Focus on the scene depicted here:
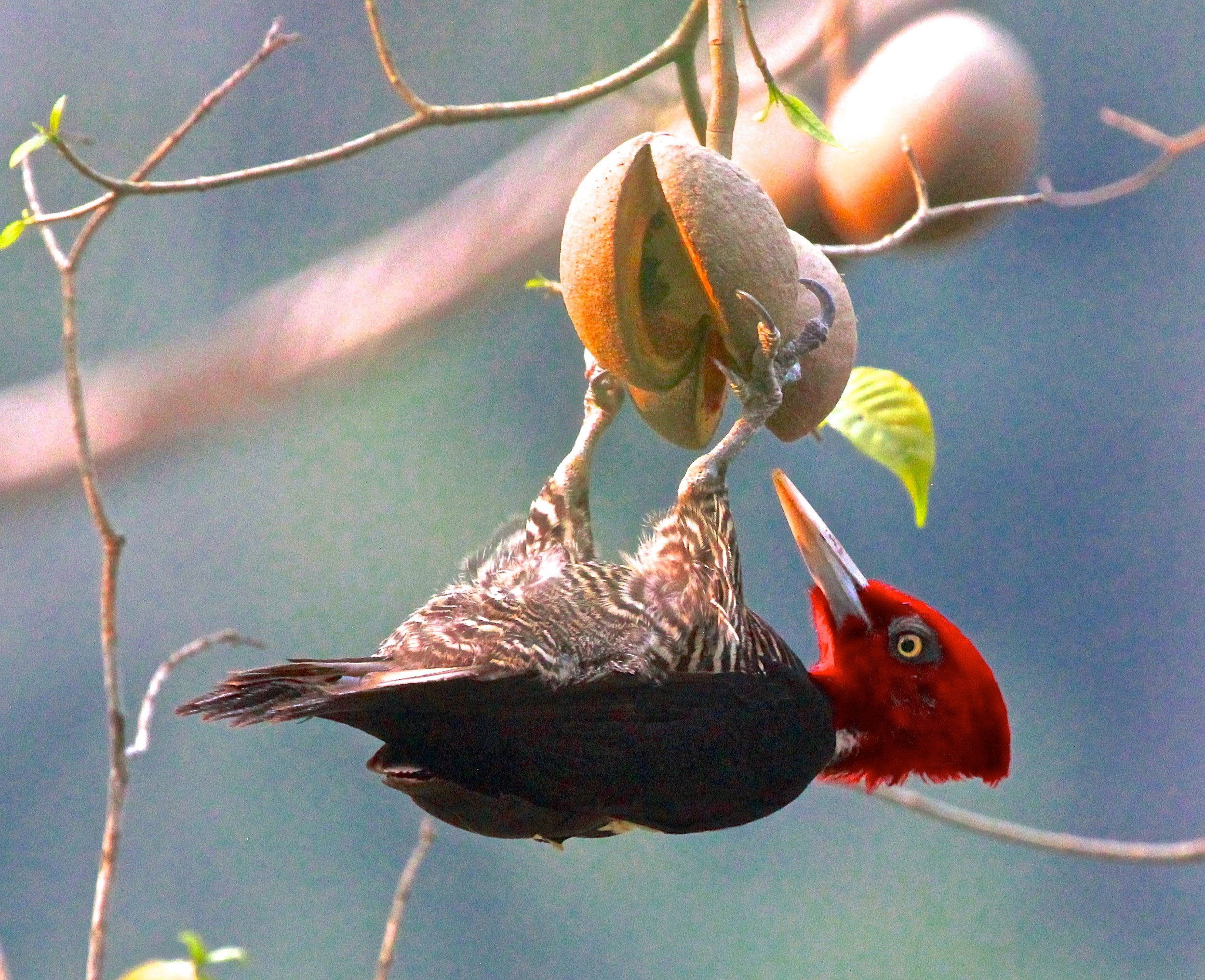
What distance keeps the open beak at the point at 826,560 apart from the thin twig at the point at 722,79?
1.40 ft

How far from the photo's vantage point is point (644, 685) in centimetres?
130

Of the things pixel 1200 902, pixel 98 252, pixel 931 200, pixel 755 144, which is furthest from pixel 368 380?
pixel 1200 902

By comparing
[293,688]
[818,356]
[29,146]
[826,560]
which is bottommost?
[826,560]

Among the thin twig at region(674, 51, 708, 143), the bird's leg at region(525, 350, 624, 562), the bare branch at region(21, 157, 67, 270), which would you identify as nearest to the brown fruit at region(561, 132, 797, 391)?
the thin twig at region(674, 51, 708, 143)

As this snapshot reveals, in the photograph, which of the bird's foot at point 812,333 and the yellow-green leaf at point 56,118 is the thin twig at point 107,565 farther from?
the bird's foot at point 812,333

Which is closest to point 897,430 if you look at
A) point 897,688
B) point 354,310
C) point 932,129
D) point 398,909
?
point 897,688

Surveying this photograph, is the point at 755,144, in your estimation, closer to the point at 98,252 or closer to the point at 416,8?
the point at 416,8

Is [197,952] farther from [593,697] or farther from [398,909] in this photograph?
[593,697]

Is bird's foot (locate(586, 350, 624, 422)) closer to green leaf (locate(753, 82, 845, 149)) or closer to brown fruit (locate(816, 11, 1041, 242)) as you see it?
green leaf (locate(753, 82, 845, 149))

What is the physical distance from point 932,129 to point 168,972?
6.34 feet

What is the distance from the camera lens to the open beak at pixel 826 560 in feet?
4.94

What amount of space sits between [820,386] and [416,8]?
452 centimetres

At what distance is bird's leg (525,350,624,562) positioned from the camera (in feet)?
4.99

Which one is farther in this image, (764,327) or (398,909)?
(398,909)
